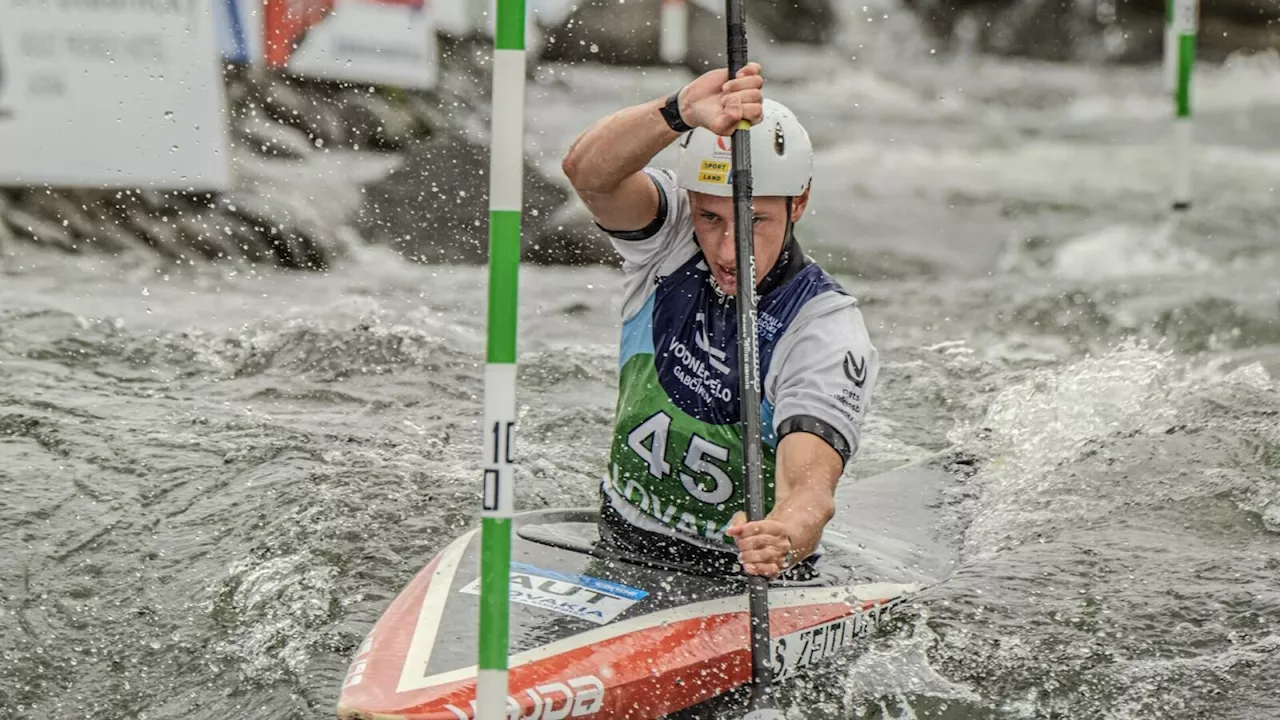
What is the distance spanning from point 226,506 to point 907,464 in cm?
259

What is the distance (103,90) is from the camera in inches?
347

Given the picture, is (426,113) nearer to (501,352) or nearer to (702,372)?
(702,372)

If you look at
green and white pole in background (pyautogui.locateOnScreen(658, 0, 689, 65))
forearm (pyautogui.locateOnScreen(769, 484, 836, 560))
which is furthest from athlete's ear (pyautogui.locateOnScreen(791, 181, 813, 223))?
green and white pole in background (pyautogui.locateOnScreen(658, 0, 689, 65))

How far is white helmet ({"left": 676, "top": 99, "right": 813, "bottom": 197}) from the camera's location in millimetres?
3986

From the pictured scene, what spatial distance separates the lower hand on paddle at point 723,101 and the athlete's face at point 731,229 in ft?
0.95

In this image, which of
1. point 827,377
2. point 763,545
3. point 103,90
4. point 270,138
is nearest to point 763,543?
point 763,545

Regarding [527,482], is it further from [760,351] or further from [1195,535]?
[1195,535]

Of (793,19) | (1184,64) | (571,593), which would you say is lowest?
(571,593)

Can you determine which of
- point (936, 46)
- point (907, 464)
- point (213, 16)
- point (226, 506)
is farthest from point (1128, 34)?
point (226, 506)

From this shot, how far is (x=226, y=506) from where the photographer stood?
17.4ft

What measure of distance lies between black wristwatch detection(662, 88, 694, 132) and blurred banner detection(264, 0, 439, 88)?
6783 millimetres

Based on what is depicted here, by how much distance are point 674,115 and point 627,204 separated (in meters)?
0.38

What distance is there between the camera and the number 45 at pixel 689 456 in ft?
13.8

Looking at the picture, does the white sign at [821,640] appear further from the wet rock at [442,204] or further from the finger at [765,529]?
the wet rock at [442,204]
